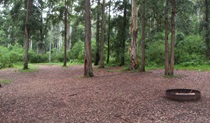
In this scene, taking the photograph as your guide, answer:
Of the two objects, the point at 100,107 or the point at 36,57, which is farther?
the point at 36,57

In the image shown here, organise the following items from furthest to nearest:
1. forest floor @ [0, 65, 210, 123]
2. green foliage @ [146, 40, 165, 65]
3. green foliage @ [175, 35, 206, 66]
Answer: green foliage @ [146, 40, 165, 65] → green foliage @ [175, 35, 206, 66] → forest floor @ [0, 65, 210, 123]

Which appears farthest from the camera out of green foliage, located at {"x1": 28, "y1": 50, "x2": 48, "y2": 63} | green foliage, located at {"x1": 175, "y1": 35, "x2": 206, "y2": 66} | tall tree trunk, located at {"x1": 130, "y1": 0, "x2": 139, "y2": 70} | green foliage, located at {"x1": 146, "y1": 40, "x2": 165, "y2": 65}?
green foliage, located at {"x1": 28, "y1": 50, "x2": 48, "y2": 63}

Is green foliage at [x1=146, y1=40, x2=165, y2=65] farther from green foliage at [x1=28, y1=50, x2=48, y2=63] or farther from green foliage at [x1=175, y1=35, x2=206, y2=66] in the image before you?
green foliage at [x1=28, y1=50, x2=48, y2=63]

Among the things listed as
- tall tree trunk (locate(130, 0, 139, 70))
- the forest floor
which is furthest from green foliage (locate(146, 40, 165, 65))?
the forest floor

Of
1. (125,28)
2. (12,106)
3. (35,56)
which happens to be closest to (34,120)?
(12,106)

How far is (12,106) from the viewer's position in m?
6.02

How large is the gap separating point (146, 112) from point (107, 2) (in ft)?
59.4

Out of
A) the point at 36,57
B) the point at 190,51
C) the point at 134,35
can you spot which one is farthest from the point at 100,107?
the point at 36,57

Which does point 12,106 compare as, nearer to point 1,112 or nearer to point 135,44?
point 1,112

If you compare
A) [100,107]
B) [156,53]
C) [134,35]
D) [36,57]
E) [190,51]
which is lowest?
[100,107]

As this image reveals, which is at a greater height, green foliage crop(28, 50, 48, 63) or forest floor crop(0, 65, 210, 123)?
green foliage crop(28, 50, 48, 63)

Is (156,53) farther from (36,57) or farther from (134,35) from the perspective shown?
(36,57)

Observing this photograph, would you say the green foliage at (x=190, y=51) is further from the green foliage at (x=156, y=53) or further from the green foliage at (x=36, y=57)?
the green foliage at (x=36, y=57)

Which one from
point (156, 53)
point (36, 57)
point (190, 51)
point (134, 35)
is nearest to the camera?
point (134, 35)
